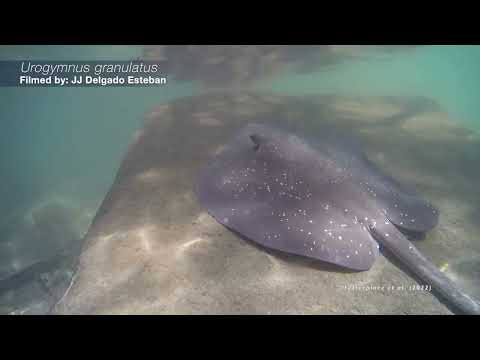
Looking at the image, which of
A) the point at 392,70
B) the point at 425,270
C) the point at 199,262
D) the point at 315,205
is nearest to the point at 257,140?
the point at 315,205

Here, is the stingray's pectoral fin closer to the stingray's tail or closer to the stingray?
the stingray

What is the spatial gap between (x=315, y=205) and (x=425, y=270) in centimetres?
146

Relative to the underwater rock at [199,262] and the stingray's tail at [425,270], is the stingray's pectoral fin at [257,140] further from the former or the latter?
the stingray's tail at [425,270]

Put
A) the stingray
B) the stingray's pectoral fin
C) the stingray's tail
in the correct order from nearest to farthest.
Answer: the stingray's tail, the stingray, the stingray's pectoral fin

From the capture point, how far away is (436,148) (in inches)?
273

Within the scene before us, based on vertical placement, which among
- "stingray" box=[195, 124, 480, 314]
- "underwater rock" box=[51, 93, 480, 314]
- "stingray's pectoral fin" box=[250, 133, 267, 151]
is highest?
"stingray's pectoral fin" box=[250, 133, 267, 151]

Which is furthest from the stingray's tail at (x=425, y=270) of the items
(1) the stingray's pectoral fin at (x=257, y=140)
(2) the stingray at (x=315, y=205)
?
(1) the stingray's pectoral fin at (x=257, y=140)

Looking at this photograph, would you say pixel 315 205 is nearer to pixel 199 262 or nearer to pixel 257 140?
pixel 257 140

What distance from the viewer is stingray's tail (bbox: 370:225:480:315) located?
302 cm

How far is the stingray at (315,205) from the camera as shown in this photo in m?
3.38

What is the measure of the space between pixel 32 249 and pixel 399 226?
1570 centimetres

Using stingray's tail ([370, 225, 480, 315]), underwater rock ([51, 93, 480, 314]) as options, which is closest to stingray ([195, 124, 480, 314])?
stingray's tail ([370, 225, 480, 315])

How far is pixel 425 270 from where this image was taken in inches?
132
